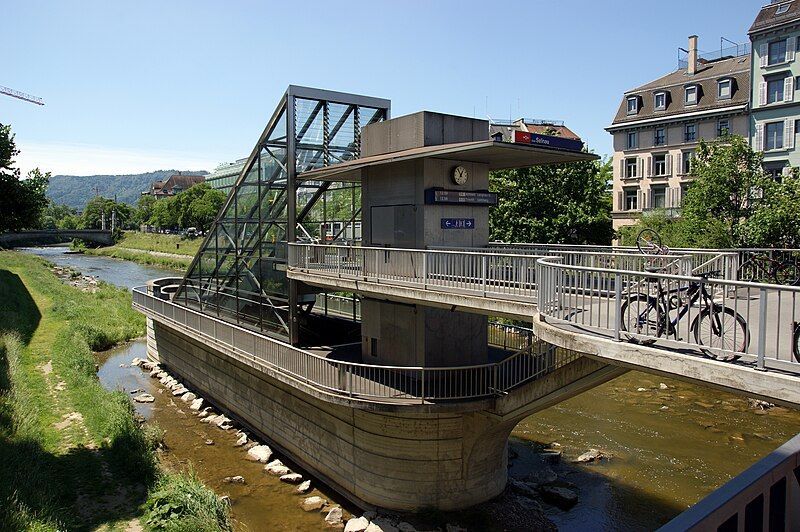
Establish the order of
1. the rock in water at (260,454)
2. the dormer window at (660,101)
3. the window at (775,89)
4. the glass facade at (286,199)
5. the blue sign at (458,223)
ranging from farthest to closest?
1. the dormer window at (660,101)
2. the window at (775,89)
3. the glass facade at (286,199)
4. the rock in water at (260,454)
5. the blue sign at (458,223)

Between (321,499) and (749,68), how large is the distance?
4532 cm

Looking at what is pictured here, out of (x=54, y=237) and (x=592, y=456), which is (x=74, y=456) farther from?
(x=54, y=237)

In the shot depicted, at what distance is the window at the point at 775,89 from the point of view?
1604 inches

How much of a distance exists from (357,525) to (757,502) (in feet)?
44.9

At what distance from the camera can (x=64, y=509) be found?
1378 cm

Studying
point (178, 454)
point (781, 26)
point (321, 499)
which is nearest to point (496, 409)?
point (321, 499)

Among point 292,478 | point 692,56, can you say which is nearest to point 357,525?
point 292,478

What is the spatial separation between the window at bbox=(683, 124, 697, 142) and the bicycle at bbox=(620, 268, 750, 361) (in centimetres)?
4422

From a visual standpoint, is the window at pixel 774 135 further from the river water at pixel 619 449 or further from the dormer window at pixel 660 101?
the river water at pixel 619 449

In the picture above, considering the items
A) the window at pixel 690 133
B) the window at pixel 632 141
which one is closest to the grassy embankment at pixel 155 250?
the window at pixel 632 141

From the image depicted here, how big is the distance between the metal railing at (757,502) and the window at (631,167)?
174 feet

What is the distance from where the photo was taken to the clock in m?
16.5

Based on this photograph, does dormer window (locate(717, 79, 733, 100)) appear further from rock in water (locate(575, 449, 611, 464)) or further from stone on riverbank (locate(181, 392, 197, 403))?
stone on riverbank (locate(181, 392, 197, 403))

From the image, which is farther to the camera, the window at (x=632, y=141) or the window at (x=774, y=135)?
the window at (x=632, y=141)
